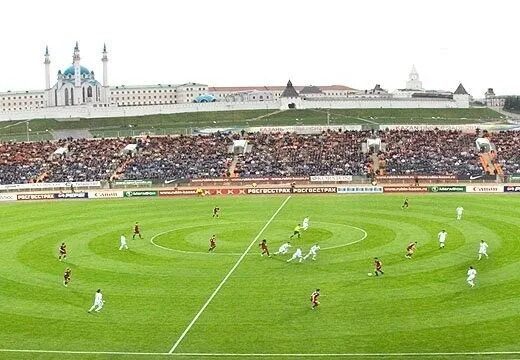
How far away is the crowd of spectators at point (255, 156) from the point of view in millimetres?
90312

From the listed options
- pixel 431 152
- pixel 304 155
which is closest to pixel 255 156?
pixel 304 155

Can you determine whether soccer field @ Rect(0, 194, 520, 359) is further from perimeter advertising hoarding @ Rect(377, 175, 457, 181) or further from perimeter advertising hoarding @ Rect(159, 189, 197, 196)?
perimeter advertising hoarding @ Rect(377, 175, 457, 181)

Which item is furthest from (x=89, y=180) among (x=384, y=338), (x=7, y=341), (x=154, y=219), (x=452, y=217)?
(x=384, y=338)

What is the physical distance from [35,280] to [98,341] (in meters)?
11.6

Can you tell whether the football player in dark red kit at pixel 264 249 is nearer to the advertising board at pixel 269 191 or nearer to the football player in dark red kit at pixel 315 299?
the football player in dark red kit at pixel 315 299

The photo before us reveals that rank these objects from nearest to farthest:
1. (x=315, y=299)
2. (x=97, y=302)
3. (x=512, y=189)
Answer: (x=315, y=299), (x=97, y=302), (x=512, y=189)

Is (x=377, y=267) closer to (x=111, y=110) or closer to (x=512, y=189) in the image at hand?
(x=512, y=189)

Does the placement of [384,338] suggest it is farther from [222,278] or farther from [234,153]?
[234,153]

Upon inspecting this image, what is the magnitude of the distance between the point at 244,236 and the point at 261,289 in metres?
14.9

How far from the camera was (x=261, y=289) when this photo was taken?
35031mm

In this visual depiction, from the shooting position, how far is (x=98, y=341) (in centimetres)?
2797

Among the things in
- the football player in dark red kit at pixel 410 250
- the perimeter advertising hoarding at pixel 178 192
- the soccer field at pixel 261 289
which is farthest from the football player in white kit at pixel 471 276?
the perimeter advertising hoarding at pixel 178 192

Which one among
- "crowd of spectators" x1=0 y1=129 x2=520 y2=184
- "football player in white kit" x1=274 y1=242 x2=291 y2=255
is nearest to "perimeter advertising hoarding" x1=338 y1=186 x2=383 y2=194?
"crowd of spectators" x1=0 y1=129 x2=520 y2=184

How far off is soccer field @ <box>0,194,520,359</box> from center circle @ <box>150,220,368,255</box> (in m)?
0.14
